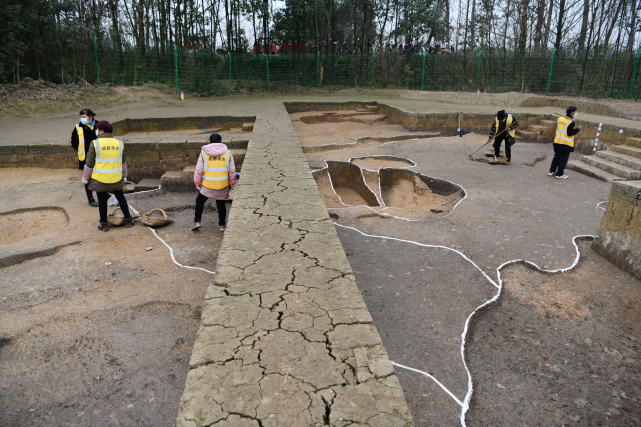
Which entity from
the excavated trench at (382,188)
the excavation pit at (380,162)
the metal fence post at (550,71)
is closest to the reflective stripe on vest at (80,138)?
the excavated trench at (382,188)

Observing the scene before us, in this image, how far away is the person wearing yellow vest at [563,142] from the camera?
7551 millimetres

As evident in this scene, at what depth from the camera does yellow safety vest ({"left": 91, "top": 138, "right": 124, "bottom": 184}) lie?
533 centimetres

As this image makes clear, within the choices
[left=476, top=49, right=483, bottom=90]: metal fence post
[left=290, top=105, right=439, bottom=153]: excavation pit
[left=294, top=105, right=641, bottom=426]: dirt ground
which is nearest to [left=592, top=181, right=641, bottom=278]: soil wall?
[left=294, top=105, right=641, bottom=426]: dirt ground

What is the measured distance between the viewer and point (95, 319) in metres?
3.51

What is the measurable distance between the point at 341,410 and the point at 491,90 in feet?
65.3

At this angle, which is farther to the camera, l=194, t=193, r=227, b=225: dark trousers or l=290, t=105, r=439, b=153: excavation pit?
l=290, t=105, r=439, b=153: excavation pit

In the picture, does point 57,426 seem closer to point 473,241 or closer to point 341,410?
point 341,410

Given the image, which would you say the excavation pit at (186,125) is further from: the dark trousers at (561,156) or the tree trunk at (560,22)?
the tree trunk at (560,22)

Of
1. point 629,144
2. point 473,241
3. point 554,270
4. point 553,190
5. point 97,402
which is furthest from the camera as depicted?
point 629,144

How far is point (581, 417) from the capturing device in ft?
8.32

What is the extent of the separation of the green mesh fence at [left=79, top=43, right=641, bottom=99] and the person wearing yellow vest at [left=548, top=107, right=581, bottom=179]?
34.1 feet

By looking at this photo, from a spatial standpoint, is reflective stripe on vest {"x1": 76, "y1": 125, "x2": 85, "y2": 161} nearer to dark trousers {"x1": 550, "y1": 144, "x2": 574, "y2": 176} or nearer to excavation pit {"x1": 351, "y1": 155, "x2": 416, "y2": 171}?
excavation pit {"x1": 351, "y1": 155, "x2": 416, "y2": 171}

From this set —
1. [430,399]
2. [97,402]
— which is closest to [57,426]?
[97,402]

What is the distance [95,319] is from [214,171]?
228cm
